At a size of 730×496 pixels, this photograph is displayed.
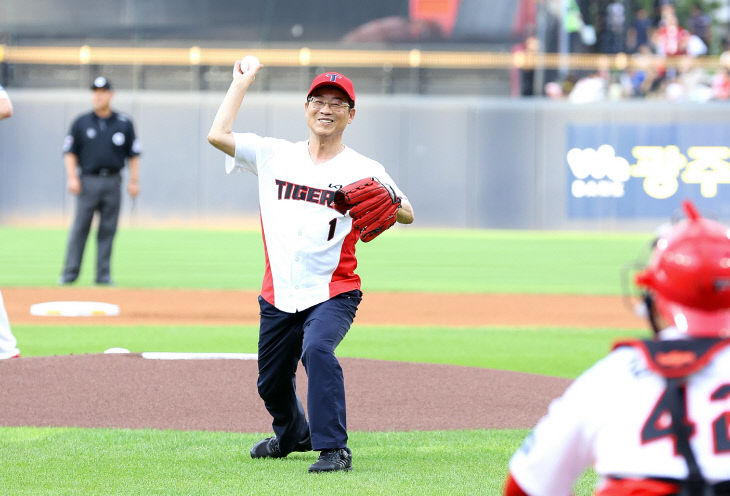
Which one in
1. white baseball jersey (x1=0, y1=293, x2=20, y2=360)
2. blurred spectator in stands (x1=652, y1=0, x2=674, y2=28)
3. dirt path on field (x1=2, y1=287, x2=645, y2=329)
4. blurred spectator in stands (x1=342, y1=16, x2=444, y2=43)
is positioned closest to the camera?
white baseball jersey (x1=0, y1=293, x2=20, y2=360)

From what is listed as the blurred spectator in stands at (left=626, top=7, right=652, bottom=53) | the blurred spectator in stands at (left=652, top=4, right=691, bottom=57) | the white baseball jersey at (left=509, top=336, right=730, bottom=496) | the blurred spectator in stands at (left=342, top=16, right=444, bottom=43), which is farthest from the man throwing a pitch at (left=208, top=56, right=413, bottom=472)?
the blurred spectator in stands at (left=626, top=7, right=652, bottom=53)

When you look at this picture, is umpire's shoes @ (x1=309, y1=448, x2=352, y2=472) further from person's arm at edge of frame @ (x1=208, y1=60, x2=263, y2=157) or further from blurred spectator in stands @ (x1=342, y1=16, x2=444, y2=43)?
Answer: blurred spectator in stands @ (x1=342, y1=16, x2=444, y2=43)

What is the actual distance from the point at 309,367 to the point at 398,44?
79.0 feet

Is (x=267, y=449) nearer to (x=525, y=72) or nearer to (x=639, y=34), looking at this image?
(x=525, y=72)

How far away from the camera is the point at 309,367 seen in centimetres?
503

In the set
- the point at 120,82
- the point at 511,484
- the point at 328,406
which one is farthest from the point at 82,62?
the point at 511,484

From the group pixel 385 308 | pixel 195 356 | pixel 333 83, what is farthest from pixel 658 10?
pixel 333 83

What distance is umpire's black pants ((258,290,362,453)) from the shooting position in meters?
5.04

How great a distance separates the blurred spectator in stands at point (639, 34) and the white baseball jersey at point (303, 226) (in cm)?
2419

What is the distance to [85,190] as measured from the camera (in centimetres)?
1372

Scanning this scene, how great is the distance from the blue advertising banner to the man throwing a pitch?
72.5ft

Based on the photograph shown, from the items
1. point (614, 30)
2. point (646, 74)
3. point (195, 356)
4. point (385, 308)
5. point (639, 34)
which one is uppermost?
point (614, 30)

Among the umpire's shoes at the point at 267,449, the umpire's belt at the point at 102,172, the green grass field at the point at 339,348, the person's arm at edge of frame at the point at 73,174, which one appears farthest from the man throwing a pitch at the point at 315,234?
the umpire's belt at the point at 102,172

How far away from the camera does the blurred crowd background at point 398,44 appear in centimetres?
2759
